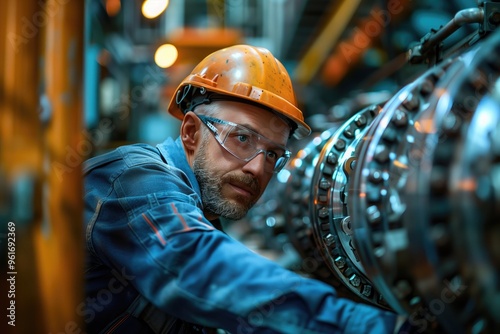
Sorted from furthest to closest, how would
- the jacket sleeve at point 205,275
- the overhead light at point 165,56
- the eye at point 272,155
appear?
the overhead light at point 165,56 < the eye at point 272,155 < the jacket sleeve at point 205,275

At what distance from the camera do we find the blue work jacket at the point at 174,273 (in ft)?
4.16

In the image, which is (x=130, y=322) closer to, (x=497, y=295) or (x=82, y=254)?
(x=82, y=254)

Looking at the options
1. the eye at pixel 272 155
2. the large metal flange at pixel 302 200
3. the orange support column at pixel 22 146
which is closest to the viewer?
the orange support column at pixel 22 146

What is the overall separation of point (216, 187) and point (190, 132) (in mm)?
243

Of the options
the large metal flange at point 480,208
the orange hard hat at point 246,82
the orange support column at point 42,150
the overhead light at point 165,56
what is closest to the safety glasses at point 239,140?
the orange hard hat at point 246,82

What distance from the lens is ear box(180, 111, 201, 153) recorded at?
2133 millimetres

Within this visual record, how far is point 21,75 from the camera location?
1123mm

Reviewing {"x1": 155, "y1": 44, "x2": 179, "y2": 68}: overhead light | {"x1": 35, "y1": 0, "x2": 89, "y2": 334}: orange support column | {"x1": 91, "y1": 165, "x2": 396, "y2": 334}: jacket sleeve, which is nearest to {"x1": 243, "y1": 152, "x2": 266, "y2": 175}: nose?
{"x1": 91, "y1": 165, "x2": 396, "y2": 334}: jacket sleeve

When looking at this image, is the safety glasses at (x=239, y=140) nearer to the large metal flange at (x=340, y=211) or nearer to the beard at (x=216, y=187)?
the beard at (x=216, y=187)

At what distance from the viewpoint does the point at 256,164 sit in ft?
6.64

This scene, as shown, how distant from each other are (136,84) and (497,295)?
11.7 metres

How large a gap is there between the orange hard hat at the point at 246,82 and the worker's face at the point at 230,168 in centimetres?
5

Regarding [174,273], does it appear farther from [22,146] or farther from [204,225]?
[22,146]

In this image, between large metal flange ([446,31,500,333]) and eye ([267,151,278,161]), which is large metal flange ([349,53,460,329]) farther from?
eye ([267,151,278,161])
